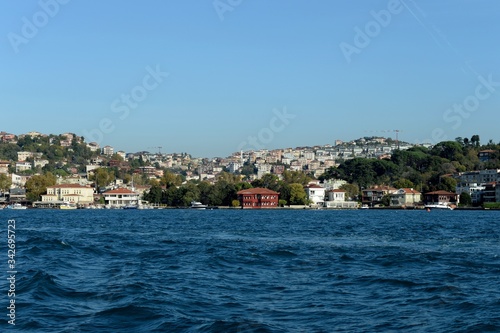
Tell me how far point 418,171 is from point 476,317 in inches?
4547

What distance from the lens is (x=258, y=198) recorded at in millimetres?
99688

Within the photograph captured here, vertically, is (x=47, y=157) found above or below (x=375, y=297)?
above

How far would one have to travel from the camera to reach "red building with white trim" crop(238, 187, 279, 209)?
9925 centimetres

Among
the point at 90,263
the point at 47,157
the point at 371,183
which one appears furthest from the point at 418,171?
the point at 90,263

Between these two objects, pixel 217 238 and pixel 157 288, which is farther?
pixel 217 238

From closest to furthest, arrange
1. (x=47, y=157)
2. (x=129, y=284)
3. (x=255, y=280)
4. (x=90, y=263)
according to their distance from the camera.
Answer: (x=129, y=284), (x=255, y=280), (x=90, y=263), (x=47, y=157)

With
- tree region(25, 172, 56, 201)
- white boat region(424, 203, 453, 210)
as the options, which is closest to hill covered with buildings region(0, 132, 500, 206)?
tree region(25, 172, 56, 201)

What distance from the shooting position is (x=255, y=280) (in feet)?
49.9

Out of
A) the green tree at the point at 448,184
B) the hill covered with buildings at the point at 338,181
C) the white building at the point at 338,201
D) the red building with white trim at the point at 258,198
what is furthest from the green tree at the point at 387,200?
the red building with white trim at the point at 258,198

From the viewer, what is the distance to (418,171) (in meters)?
124

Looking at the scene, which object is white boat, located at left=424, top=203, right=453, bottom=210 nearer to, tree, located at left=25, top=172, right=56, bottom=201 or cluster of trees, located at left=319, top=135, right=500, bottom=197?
cluster of trees, located at left=319, top=135, right=500, bottom=197

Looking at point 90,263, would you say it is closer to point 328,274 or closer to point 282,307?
point 328,274

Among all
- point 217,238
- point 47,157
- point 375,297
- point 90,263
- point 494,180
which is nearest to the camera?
point 375,297

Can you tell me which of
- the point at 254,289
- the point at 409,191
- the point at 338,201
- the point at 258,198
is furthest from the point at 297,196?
the point at 254,289
